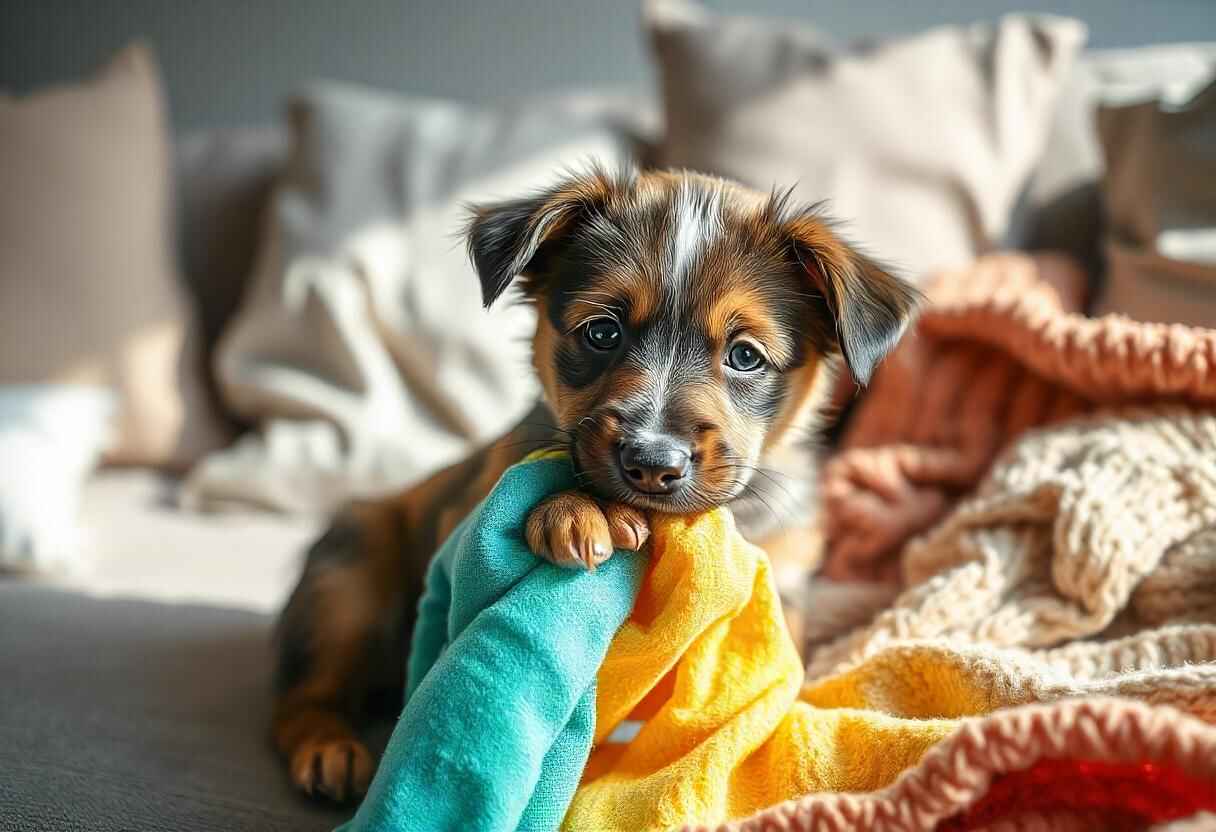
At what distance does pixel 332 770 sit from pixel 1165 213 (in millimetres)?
2081

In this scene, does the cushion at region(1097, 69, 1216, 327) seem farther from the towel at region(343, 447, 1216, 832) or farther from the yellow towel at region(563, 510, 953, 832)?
the yellow towel at region(563, 510, 953, 832)

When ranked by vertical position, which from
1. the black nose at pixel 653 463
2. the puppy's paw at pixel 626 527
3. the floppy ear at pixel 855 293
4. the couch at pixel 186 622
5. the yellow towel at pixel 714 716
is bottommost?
the couch at pixel 186 622

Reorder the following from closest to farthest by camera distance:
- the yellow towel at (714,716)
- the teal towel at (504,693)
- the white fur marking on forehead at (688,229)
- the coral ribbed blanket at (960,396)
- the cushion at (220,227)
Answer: the teal towel at (504,693) < the yellow towel at (714,716) < the white fur marking on forehead at (688,229) < the coral ribbed blanket at (960,396) < the cushion at (220,227)

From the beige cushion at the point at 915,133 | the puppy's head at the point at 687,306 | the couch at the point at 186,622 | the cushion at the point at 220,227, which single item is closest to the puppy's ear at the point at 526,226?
the puppy's head at the point at 687,306

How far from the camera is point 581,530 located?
1.21 metres

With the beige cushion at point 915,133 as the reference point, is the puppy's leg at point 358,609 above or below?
below

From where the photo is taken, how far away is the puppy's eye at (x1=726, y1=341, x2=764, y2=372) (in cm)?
160

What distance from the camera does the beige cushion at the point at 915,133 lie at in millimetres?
2652

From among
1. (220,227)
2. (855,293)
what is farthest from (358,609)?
(220,227)

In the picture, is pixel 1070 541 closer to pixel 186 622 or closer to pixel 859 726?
pixel 859 726

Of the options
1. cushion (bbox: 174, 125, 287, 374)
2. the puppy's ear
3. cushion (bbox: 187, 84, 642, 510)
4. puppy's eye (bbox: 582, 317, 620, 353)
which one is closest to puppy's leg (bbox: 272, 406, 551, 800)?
puppy's eye (bbox: 582, 317, 620, 353)

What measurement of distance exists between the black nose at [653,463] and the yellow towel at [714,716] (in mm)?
50

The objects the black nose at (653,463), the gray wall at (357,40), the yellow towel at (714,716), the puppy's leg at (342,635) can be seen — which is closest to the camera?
the yellow towel at (714,716)

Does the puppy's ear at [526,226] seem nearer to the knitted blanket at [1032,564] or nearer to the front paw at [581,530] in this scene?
the front paw at [581,530]
